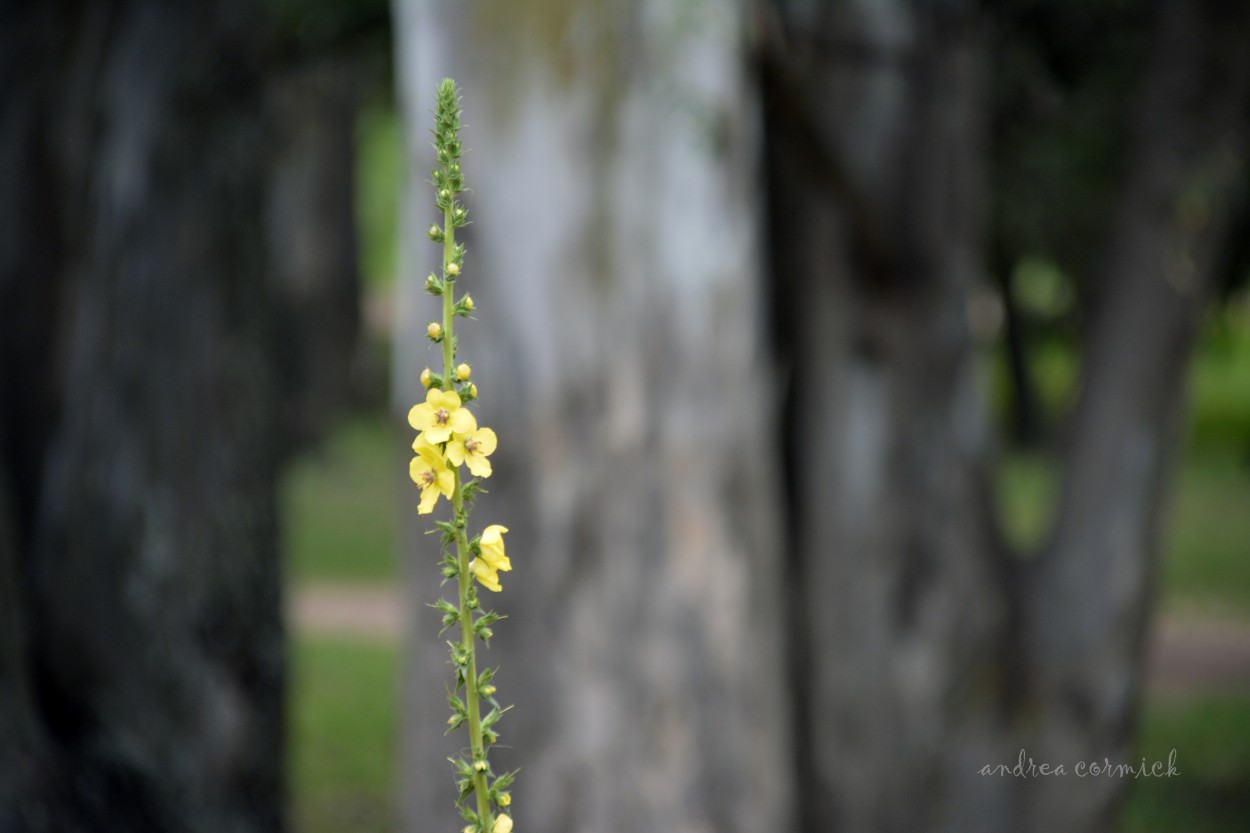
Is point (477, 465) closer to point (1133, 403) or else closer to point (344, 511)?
point (1133, 403)

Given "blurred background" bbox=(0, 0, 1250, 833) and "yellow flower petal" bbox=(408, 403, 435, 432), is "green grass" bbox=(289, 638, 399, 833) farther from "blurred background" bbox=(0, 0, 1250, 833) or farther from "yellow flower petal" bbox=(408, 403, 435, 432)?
"yellow flower petal" bbox=(408, 403, 435, 432)

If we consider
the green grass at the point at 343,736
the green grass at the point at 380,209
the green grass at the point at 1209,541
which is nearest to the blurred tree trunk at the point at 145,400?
the green grass at the point at 343,736

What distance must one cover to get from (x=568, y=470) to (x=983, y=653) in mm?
1585

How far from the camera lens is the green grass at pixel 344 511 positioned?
575 inches

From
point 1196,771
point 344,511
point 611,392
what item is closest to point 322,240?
point 344,511

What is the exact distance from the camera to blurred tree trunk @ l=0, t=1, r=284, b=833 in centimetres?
452

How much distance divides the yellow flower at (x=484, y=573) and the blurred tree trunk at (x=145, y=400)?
3909 millimetres

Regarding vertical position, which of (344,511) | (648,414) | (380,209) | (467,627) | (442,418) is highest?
(380,209)

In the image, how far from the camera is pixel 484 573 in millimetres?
802

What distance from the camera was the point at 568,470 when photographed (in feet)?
13.9

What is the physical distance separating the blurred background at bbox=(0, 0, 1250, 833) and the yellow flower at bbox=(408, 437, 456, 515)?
337cm

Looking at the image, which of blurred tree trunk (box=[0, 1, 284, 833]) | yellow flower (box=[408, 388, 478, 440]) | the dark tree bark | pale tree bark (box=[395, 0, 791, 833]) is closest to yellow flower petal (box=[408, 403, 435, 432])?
yellow flower (box=[408, 388, 478, 440])

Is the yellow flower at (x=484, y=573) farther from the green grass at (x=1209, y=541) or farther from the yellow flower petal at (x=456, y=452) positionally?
the green grass at (x=1209, y=541)

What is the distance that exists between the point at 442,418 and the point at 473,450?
0.08 feet
